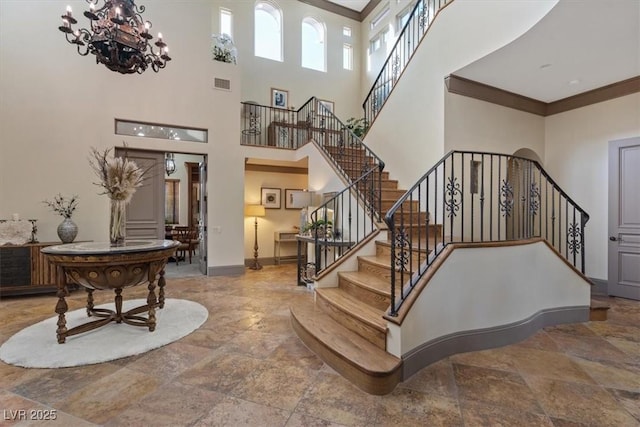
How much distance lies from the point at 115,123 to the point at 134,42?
9.92 feet

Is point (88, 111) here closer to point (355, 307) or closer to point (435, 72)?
point (355, 307)

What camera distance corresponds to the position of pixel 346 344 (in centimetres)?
262

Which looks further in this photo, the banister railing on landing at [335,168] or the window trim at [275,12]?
the window trim at [275,12]

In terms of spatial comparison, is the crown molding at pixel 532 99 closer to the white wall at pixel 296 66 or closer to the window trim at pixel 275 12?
the white wall at pixel 296 66

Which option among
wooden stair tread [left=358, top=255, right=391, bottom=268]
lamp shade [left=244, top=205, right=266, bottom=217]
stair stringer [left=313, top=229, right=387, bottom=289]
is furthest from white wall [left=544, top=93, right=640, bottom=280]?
lamp shade [left=244, top=205, right=266, bottom=217]

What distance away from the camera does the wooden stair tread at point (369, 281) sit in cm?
300

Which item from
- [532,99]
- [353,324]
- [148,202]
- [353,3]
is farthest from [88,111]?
[353,3]

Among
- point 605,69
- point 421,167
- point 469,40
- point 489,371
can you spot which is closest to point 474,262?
point 489,371

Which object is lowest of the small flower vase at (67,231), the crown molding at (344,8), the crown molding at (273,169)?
the small flower vase at (67,231)

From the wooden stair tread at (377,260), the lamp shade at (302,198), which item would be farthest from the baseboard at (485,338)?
the lamp shade at (302,198)

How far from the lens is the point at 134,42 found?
311 centimetres

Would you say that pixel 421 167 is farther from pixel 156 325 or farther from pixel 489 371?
pixel 156 325

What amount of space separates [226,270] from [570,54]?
260 inches

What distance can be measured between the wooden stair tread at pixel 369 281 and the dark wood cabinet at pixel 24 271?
185 inches
